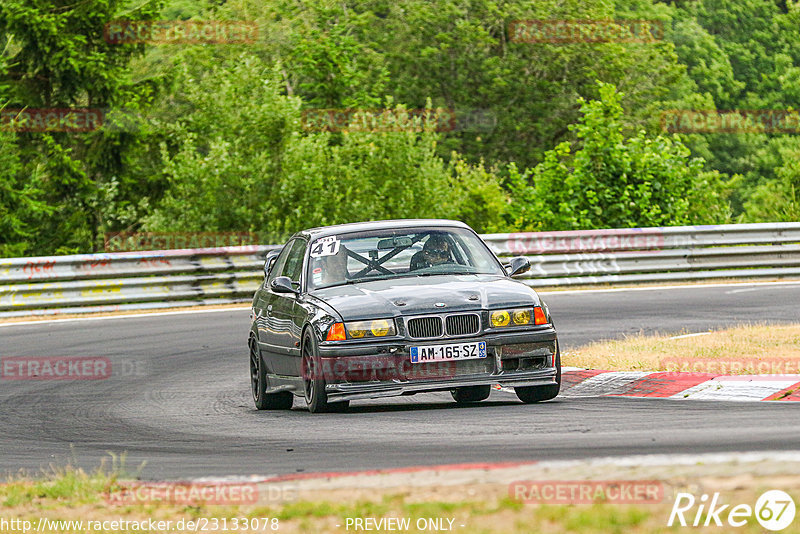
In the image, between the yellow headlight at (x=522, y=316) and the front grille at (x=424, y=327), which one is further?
the yellow headlight at (x=522, y=316)

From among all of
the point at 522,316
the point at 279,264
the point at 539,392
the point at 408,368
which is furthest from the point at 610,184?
the point at 408,368

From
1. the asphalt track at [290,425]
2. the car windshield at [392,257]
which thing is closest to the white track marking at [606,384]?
the asphalt track at [290,425]

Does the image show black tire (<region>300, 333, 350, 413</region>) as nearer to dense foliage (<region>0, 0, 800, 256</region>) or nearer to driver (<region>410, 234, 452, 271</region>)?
driver (<region>410, 234, 452, 271</region>)

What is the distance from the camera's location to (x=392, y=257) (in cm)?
1099

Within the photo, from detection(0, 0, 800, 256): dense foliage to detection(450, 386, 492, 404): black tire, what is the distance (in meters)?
15.6

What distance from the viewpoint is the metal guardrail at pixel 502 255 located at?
20.5m

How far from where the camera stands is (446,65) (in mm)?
59938

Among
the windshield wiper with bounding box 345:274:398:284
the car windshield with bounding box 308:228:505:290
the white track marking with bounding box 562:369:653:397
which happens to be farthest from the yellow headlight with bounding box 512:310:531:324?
the windshield wiper with bounding box 345:274:398:284

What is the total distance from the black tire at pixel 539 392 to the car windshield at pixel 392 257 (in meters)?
1.10

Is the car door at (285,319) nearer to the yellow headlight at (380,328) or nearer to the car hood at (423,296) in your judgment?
the car hood at (423,296)

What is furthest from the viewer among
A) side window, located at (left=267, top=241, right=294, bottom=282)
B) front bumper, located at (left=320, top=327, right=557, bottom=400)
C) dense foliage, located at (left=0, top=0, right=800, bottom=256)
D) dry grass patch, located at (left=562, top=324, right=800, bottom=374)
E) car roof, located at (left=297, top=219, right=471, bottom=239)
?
dense foliage, located at (left=0, top=0, right=800, bottom=256)

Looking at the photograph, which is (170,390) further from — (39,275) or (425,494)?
(39,275)

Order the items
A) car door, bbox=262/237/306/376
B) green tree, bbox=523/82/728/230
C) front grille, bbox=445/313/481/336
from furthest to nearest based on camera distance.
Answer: green tree, bbox=523/82/728/230 → car door, bbox=262/237/306/376 → front grille, bbox=445/313/481/336

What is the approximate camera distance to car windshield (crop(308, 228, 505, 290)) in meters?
10.9
